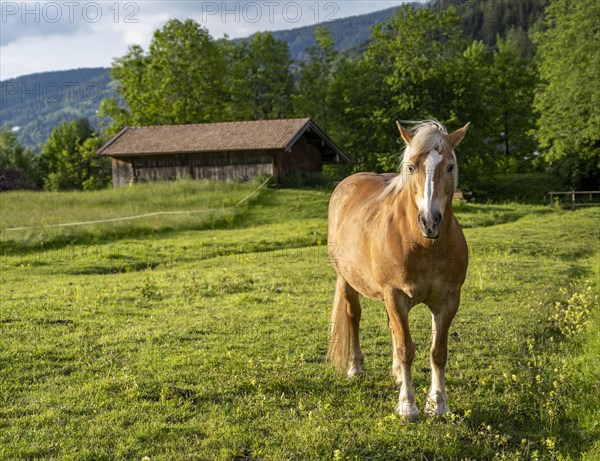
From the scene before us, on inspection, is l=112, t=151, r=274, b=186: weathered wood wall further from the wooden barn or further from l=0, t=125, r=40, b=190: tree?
l=0, t=125, r=40, b=190: tree

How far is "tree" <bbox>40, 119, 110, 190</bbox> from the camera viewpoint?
216 ft

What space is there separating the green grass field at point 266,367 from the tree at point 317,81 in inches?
1810

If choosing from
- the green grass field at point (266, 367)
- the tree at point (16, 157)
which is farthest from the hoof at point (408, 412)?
the tree at point (16, 157)

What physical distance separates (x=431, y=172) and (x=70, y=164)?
232 ft

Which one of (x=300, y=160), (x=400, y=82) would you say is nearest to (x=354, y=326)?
(x=300, y=160)

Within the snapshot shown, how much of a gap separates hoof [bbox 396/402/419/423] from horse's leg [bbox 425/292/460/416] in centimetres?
19

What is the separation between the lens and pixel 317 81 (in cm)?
6081

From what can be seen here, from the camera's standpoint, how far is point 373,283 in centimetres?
620

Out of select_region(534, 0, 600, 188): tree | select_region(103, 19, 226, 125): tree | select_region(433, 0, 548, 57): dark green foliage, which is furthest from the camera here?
select_region(433, 0, 548, 57): dark green foliage

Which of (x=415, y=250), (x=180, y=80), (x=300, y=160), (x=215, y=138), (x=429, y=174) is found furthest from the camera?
(x=180, y=80)

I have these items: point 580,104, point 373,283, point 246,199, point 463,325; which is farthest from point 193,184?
point 373,283

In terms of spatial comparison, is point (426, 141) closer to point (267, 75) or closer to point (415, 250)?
point (415, 250)

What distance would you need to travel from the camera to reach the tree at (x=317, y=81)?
6041 centimetres

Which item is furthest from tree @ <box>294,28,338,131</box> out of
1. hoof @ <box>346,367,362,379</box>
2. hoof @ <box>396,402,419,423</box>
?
hoof @ <box>396,402,419,423</box>
